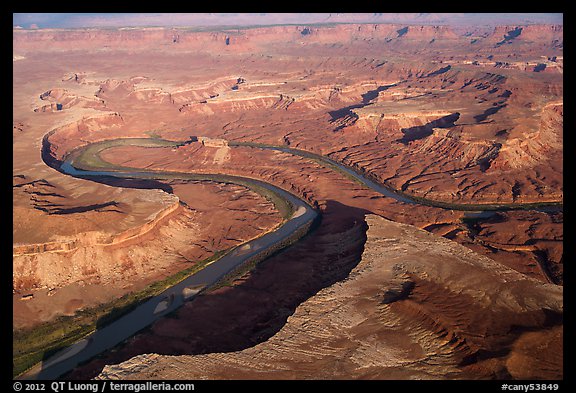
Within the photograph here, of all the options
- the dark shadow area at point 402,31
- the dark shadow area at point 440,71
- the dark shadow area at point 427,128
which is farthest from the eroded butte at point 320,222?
the dark shadow area at point 402,31

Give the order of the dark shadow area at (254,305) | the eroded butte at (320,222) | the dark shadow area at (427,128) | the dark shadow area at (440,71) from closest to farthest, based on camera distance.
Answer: the eroded butte at (320,222) < the dark shadow area at (254,305) < the dark shadow area at (427,128) < the dark shadow area at (440,71)

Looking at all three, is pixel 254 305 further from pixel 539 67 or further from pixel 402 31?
pixel 402 31

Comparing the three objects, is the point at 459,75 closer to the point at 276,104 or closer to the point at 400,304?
the point at 276,104

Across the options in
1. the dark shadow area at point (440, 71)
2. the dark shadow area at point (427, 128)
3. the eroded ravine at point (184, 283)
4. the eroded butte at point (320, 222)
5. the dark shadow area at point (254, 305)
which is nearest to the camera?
the eroded butte at point (320, 222)

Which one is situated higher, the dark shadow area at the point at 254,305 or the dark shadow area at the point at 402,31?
the dark shadow area at the point at 402,31

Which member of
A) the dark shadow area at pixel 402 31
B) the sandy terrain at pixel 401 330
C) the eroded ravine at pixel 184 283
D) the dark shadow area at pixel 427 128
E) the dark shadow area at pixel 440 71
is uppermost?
the dark shadow area at pixel 402 31

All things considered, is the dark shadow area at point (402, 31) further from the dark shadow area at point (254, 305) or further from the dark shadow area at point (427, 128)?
the dark shadow area at point (254, 305)
